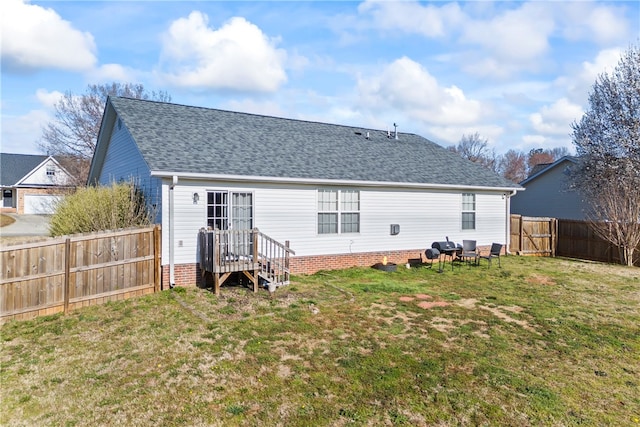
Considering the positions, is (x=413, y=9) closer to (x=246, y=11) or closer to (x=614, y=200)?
(x=246, y=11)

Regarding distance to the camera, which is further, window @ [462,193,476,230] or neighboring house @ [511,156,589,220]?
neighboring house @ [511,156,589,220]

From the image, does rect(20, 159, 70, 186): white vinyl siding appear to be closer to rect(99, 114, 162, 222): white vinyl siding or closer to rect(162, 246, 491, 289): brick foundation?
rect(99, 114, 162, 222): white vinyl siding

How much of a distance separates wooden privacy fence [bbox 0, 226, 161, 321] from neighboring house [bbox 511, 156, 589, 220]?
2197 cm

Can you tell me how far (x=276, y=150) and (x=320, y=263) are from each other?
3.93 metres

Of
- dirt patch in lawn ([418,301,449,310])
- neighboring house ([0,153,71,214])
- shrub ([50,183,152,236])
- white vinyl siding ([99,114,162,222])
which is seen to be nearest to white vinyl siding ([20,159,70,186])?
neighboring house ([0,153,71,214])

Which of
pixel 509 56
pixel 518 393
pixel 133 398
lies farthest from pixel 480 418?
pixel 509 56

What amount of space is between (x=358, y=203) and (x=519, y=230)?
343 inches

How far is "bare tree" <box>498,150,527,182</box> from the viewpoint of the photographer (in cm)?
5394

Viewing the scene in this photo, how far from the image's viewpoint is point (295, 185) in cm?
1173

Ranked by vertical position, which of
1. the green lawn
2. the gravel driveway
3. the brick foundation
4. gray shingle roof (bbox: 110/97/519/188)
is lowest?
the green lawn

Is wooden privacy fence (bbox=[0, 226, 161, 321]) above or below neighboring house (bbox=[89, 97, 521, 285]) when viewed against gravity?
below

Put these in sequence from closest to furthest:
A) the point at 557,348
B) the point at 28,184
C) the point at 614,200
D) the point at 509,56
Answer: the point at 557,348
the point at 509,56
the point at 614,200
the point at 28,184

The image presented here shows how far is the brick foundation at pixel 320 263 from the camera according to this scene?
979cm

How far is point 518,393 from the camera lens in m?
4.68
